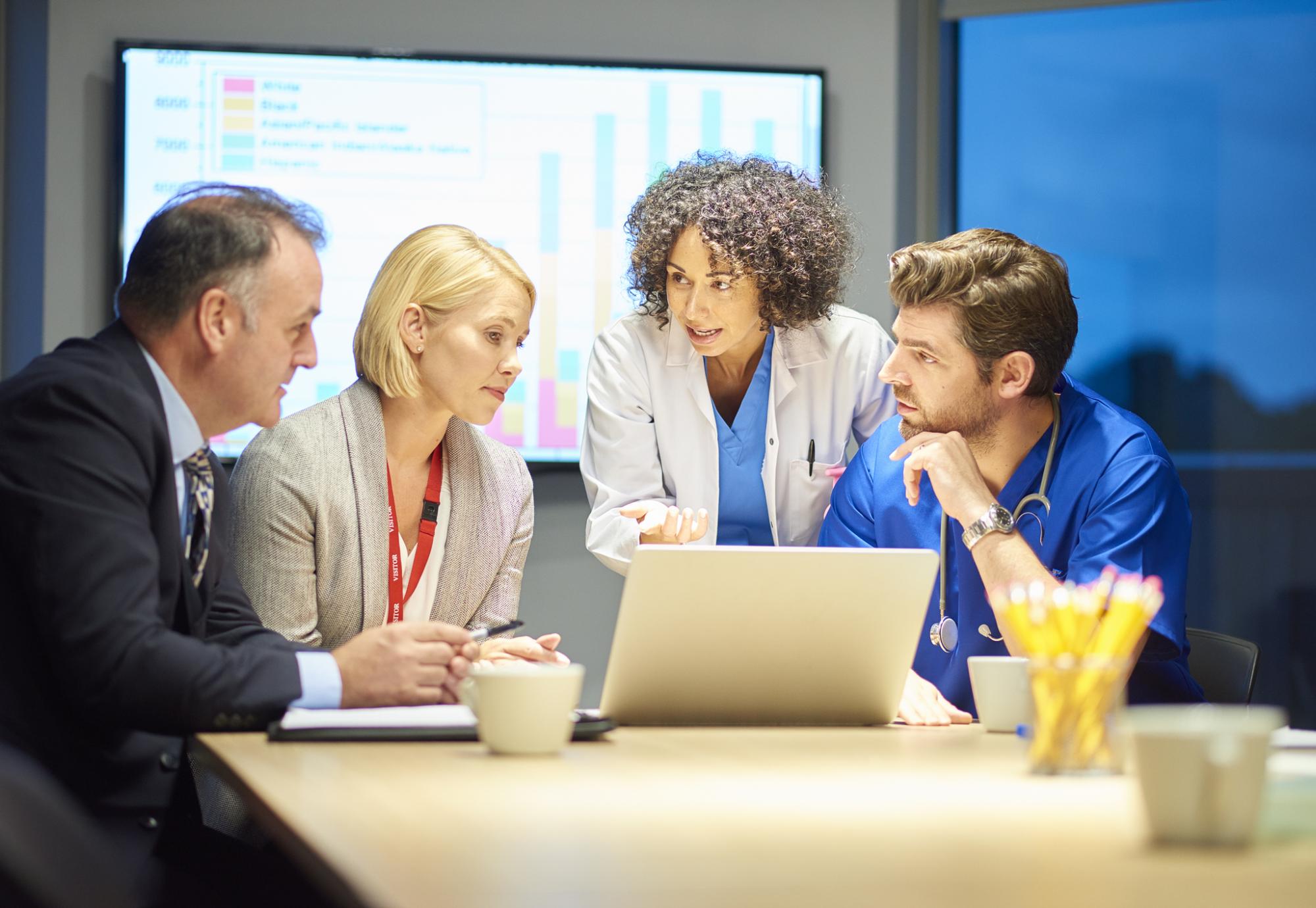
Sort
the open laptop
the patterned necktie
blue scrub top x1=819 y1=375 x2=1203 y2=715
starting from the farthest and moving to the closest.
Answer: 1. blue scrub top x1=819 y1=375 x2=1203 y2=715
2. the patterned necktie
3. the open laptop

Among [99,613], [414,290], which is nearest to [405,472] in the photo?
[414,290]

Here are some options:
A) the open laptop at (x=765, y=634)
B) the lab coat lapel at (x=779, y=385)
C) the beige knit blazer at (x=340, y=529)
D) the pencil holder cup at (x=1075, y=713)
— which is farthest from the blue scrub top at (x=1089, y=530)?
the pencil holder cup at (x=1075, y=713)

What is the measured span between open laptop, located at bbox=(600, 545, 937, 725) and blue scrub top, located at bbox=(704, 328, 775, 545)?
1251 millimetres

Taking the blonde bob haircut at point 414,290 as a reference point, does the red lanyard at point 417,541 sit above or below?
below

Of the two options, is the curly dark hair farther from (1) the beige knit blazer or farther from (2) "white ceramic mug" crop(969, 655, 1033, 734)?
(2) "white ceramic mug" crop(969, 655, 1033, 734)

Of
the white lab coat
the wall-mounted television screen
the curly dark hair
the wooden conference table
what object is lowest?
the wooden conference table

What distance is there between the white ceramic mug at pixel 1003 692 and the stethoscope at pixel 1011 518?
2.00 feet

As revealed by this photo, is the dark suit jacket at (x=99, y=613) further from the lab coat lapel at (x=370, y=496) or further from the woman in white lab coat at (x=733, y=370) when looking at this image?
the woman in white lab coat at (x=733, y=370)

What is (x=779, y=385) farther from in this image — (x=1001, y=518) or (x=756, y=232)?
(x=1001, y=518)

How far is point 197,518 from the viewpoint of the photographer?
5.82ft

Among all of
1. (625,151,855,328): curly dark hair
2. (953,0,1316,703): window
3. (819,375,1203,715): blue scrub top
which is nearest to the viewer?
(819,375,1203,715): blue scrub top

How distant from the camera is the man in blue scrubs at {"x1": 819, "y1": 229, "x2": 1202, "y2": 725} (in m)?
2.16

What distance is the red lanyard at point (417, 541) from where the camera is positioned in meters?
2.41

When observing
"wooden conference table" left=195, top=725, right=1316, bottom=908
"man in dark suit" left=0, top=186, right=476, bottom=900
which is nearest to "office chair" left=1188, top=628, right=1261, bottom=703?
"wooden conference table" left=195, top=725, right=1316, bottom=908
